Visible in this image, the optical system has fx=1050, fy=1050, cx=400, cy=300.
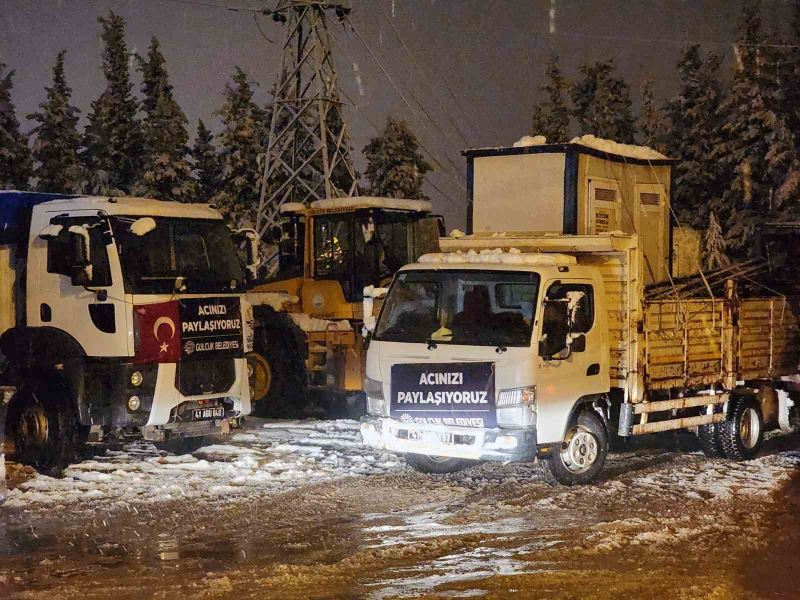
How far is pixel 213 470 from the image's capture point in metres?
11.8

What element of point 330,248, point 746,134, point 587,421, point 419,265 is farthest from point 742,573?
point 746,134

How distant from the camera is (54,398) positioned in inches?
454

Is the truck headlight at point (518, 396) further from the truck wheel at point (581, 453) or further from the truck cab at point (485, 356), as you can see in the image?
the truck wheel at point (581, 453)

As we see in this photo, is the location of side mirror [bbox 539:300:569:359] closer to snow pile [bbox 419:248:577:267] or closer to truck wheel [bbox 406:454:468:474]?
snow pile [bbox 419:248:577:267]

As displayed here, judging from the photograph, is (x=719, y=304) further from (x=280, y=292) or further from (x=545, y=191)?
(x=280, y=292)

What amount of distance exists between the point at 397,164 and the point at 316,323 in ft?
112

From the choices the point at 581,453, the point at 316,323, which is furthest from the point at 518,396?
the point at 316,323

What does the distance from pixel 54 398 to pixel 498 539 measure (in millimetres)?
5449

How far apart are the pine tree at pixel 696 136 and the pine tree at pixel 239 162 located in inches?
733

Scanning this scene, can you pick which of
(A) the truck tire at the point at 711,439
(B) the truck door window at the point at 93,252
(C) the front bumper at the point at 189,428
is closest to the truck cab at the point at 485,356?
(C) the front bumper at the point at 189,428

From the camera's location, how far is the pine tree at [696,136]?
45.7 metres

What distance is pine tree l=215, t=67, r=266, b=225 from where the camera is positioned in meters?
46.5

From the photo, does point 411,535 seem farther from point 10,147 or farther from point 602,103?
point 602,103

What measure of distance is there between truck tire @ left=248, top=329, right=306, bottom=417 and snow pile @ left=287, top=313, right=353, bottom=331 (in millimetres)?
347
